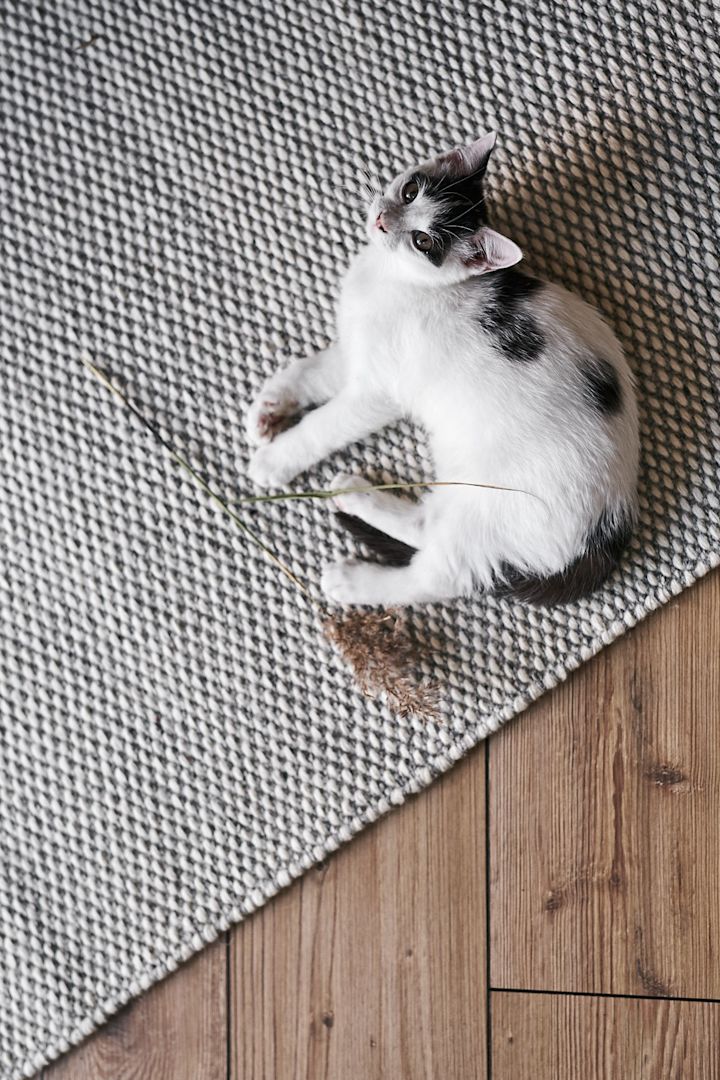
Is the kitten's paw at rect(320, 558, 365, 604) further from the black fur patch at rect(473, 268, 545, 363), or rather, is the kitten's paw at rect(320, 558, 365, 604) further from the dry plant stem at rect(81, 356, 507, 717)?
the black fur patch at rect(473, 268, 545, 363)

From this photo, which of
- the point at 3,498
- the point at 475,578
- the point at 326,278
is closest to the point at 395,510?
the point at 475,578

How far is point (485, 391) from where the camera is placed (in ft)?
2.56

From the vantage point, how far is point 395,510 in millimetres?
891

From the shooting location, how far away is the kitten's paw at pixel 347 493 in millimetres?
902

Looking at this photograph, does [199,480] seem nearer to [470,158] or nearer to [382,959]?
[470,158]

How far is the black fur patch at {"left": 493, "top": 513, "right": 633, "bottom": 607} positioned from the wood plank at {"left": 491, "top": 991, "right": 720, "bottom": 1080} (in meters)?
0.42

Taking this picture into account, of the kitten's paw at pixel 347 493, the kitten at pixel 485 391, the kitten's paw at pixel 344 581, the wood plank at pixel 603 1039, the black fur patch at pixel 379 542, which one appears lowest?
the wood plank at pixel 603 1039

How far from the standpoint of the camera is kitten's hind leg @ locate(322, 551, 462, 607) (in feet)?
2.76

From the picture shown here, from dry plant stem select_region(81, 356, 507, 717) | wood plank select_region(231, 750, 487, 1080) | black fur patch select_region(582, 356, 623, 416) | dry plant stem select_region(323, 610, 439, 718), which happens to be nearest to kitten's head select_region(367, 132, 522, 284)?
black fur patch select_region(582, 356, 623, 416)

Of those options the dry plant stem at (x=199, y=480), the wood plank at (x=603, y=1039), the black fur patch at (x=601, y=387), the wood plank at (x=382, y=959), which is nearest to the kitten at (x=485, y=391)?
the black fur patch at (x=601, y=387)

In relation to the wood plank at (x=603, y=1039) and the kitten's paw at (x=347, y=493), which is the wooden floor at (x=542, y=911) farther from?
the kitten's paw at (x=347, y=493)

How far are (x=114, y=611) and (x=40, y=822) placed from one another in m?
0.23

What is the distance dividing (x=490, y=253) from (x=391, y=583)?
0.32 meters

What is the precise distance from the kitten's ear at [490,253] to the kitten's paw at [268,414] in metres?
0.24
